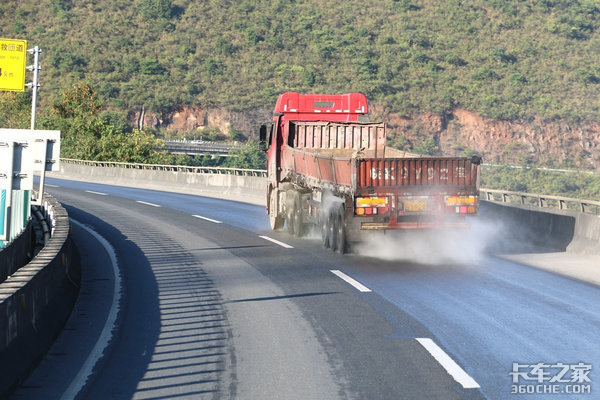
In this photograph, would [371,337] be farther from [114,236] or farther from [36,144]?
[114,236]

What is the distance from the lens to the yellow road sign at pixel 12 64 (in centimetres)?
4694

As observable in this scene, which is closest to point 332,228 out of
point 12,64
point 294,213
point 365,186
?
point 365,186

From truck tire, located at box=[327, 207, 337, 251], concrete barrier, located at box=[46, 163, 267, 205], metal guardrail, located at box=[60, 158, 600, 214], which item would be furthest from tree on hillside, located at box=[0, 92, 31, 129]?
truck tire, located at box=[327, 207, 337, 251]

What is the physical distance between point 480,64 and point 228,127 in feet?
137

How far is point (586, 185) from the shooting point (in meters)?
99.1

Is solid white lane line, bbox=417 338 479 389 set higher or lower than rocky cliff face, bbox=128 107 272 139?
lower

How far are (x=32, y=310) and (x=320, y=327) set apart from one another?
326 cm

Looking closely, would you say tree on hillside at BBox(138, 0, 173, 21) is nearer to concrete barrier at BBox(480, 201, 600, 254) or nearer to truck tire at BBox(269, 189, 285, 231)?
truck tire at BBox(269, 189, 285, 231)

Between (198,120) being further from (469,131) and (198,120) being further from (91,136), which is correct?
(91,136)

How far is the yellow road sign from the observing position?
46.9 metres

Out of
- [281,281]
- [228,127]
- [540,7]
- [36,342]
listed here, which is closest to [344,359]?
[36,342]

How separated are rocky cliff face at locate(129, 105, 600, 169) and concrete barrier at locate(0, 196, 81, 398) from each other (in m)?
111

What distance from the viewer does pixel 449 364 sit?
8.45m

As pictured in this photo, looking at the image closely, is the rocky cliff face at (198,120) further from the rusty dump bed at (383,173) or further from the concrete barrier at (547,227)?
the rusty dump bed at (383,173)
